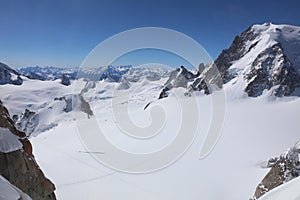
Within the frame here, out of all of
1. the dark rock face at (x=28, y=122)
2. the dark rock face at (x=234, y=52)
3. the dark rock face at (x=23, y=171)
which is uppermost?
the dark rock face at (x=234, y=52)

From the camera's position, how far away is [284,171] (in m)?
15.0

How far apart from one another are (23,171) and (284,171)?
13.8 meters

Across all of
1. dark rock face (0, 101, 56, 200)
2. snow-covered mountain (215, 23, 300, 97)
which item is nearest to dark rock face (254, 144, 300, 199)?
dark rock face (0, 101, 56, 200)

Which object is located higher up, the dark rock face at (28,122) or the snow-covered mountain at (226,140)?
the snow-covered mountain at (226,140)

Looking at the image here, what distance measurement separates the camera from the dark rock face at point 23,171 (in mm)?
8719

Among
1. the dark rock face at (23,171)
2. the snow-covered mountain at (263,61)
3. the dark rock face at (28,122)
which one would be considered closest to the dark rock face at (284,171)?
the dark rock face at (23,171)

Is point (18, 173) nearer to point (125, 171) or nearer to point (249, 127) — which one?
point (125, 171)

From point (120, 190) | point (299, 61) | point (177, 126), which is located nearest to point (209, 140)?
point (177, 126)

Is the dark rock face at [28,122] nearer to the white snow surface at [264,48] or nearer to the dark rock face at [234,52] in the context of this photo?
the dark rock face at [234,52]

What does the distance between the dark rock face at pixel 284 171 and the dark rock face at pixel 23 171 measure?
41.0 feet

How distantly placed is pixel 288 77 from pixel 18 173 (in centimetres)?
5902

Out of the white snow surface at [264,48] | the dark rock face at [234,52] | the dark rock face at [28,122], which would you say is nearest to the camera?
the white snow surface at [264,48]

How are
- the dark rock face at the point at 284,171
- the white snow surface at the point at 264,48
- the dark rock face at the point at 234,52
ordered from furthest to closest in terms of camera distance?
1. the dark rock face at the point at 234,52
2. the white snow surface at the point at 264,48
3. the dark rock face at the point at 284,171

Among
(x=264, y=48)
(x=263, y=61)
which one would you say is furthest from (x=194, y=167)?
(x=264, y=48)
